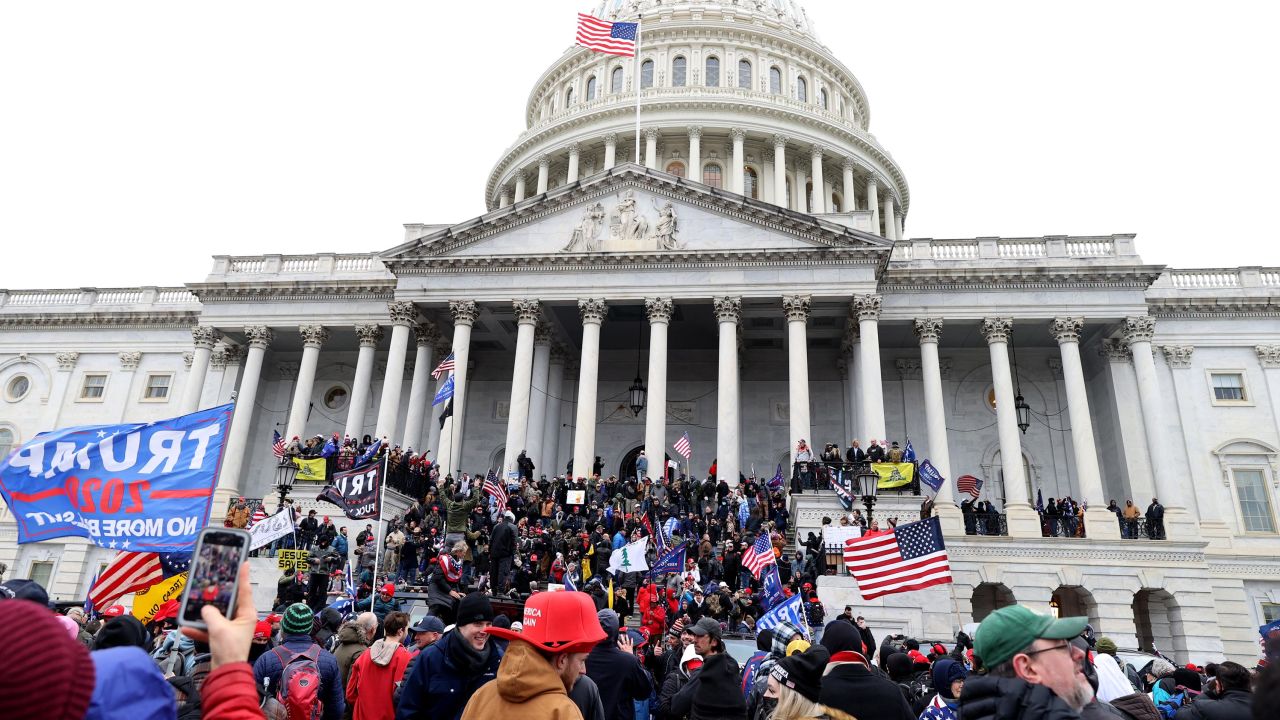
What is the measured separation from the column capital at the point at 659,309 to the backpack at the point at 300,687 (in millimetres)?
27040

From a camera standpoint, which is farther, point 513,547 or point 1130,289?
point 1130,289

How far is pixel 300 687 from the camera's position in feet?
20.4

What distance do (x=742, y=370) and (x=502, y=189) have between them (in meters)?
27.7

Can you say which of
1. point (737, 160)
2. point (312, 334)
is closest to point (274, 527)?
point (312, 334)

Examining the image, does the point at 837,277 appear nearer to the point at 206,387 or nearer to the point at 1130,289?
the point at 1130,289

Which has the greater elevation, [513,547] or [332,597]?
[513,547]

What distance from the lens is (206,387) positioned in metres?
38.9

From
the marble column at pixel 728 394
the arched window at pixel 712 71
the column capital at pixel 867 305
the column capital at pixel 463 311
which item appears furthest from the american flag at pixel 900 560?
the arched window at pixel 712 71

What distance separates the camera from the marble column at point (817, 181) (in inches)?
2056

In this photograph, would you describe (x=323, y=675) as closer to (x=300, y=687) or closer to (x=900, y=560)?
(x=300, y=687)

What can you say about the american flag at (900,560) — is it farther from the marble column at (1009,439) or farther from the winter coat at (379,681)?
the marble column at (1009,439)

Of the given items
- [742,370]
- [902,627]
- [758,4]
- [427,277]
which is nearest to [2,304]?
[427,277]

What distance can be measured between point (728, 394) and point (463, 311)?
441 inches

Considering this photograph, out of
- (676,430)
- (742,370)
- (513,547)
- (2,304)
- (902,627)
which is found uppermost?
(2,304)
